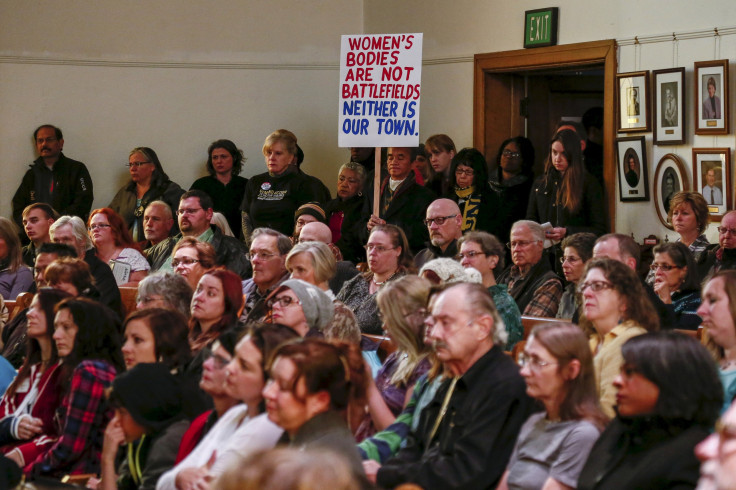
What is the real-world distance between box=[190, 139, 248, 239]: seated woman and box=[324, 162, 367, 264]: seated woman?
117 cm

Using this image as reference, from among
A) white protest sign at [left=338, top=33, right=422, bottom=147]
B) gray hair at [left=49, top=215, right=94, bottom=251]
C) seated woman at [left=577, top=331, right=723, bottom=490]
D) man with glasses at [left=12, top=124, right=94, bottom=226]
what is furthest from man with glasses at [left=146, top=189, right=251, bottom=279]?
seated woman at [left=577, top=331, right=723, bottom=490]

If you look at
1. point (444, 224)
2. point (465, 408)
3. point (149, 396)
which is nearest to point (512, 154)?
point (444, 224)

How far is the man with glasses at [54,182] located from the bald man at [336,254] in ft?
11.3

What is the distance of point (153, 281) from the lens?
213 inches

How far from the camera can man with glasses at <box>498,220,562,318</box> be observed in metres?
→ 6.02

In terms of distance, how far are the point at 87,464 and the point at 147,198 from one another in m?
5.45

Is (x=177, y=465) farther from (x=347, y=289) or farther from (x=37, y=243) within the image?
(x=37, y=243)

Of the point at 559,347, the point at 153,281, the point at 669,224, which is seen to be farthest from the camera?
the point at 669,224

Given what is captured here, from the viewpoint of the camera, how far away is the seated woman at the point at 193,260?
6230 mm

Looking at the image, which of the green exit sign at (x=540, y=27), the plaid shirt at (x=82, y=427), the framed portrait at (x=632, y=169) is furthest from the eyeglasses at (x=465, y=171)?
the plaid shirt at (x=82, y=427)

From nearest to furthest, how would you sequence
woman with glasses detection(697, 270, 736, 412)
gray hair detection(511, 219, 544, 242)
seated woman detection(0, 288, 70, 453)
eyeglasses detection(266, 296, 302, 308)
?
woman with glasses detection(697, 270, 736, 412)
seated woman detection(0, 288, 70, 453)
eyeglasses detection(266, 296, 302, 308)
gray hair detection(511, 219, 544, 242)

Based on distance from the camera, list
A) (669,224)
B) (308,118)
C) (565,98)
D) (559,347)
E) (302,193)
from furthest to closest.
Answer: (308,118), (565,98), (302,193), (669,224), (559,347)

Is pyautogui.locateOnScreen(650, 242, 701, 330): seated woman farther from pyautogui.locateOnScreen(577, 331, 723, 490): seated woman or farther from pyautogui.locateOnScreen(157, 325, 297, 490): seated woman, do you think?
pyautogui.locateOnScreen(577, 331, 723, 490): seated woman

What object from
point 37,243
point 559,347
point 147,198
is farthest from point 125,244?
point 559,347
